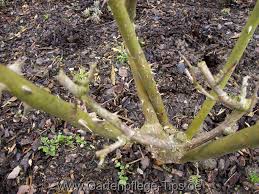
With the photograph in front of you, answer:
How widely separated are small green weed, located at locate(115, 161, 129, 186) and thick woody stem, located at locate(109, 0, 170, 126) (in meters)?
0.27

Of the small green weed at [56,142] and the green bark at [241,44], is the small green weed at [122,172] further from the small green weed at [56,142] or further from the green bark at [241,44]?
the green bark at [241,44]

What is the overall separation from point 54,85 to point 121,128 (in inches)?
36.3

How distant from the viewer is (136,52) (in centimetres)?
120

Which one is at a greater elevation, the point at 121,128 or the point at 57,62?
the point at 121,128

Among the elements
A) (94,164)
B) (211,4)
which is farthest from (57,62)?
(211,4)

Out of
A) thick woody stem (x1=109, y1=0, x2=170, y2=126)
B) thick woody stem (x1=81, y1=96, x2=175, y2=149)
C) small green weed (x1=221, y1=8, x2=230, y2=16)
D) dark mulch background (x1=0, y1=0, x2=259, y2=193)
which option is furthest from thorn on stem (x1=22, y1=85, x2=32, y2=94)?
small green weed (x1=221, y1=8, x2=230, y2=16)

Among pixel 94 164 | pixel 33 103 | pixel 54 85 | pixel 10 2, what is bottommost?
pixel 94 164

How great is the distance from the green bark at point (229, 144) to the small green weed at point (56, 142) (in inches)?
22.8

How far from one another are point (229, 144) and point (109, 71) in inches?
39.9

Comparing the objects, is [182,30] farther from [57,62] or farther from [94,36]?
[57,62]

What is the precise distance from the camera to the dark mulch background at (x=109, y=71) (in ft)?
5.22

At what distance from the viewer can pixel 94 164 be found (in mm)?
1607

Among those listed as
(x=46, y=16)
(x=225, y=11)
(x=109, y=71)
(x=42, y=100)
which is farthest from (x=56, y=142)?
(x=225, y=11)

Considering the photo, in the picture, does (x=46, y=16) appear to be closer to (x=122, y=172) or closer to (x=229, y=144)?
(x=122, y=172)
